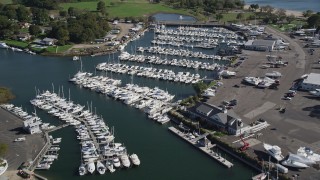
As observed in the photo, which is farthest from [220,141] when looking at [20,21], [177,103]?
[20,21]

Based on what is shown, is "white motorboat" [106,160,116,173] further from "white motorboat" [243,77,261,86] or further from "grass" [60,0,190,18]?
"grass" [60,0,190,18]

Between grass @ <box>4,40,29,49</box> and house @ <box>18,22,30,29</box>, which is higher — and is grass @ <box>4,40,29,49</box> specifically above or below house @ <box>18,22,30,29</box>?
below

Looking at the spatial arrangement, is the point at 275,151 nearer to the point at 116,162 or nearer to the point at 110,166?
the point at 116,162

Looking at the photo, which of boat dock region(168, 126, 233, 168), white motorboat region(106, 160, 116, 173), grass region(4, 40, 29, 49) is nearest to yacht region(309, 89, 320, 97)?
boat dock region(168, 126, 233, 168)

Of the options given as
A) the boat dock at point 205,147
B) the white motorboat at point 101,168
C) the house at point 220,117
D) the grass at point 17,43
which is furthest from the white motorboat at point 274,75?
the grass at point 17,43

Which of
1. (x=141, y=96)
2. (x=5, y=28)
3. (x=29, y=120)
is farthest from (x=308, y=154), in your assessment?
(x=5, y=28)

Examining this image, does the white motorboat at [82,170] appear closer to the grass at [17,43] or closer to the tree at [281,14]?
the grass at [17,43]

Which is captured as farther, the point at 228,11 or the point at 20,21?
the point at 228,11

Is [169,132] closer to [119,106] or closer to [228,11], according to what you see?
[119,106]
